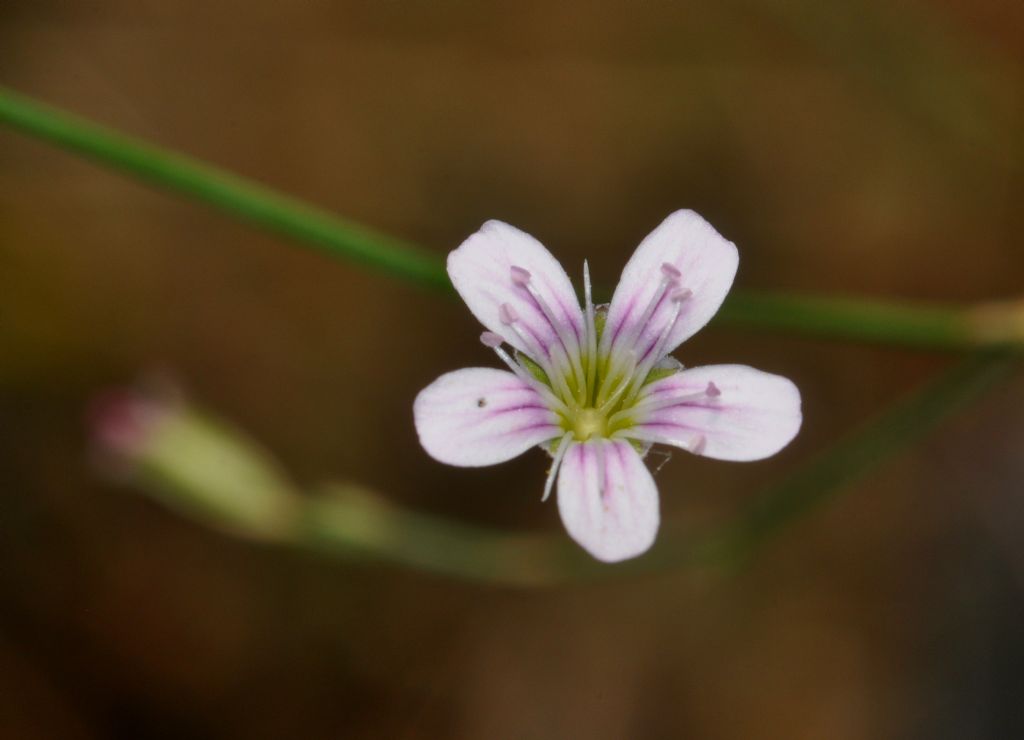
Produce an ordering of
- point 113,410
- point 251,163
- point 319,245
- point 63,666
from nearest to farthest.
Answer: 1. point 319,245
2. point 113,410
3. point 63,666
4. point 251,163

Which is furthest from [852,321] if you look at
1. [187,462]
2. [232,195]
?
[187,462]

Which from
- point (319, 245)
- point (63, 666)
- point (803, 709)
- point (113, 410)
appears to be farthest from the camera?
point (803, 709)

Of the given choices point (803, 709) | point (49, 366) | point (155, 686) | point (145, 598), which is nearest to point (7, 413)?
point (49, 366)

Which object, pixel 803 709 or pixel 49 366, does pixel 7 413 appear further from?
pixel 803 709

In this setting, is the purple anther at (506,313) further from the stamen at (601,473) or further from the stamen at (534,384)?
the stamen at (601,473)

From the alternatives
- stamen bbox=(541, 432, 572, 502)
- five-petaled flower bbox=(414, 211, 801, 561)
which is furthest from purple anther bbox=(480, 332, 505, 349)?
stamen bbox=(541, 432, 572, 502)

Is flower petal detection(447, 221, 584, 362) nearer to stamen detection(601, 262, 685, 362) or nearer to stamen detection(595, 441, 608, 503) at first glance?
stamen detection(601, 262, 685, 362)
